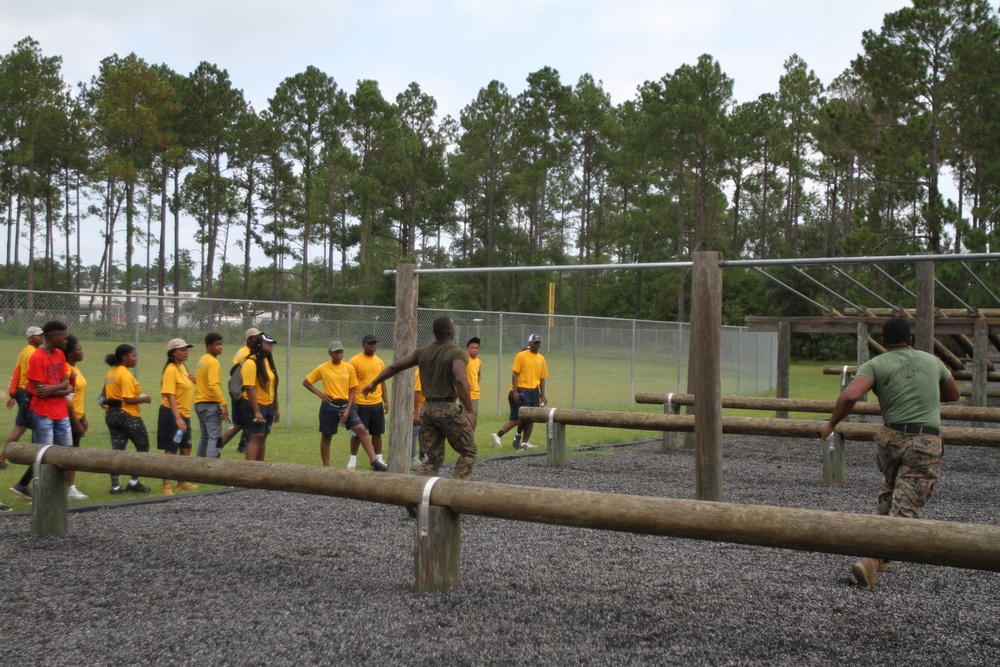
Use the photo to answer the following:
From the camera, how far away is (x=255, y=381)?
9844 mm

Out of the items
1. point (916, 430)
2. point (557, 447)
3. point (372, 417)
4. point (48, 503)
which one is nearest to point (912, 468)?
point (916, 430)

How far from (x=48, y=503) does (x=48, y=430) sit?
1.43 meters

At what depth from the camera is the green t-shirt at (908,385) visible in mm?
6160

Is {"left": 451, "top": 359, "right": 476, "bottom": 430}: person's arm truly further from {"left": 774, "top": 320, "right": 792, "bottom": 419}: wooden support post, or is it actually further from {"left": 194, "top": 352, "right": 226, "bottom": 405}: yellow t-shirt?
{"left": 774, "top": 320, "right": 792, "bottom": 419}: wooden support post

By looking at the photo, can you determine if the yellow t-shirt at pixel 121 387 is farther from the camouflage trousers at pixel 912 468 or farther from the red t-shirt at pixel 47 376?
the camouflage trousers at pixel 912 468

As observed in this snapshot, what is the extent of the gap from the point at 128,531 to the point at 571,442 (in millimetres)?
8722

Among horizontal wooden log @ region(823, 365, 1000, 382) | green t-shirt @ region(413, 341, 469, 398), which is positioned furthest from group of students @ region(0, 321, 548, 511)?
horizontal wooden log @ region(823, 365, 1000, 382)

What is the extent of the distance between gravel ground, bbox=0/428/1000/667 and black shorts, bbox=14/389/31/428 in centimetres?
163

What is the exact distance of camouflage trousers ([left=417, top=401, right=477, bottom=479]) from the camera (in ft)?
25.7

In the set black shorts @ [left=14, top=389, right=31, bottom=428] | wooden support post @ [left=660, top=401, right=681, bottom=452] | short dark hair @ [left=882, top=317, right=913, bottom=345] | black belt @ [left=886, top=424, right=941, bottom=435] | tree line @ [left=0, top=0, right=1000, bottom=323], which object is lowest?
wooden support post @ [left=660, top=401, right=681, bottom=452]

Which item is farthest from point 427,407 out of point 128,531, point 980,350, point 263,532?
point 980,350

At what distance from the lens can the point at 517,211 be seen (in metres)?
60.8

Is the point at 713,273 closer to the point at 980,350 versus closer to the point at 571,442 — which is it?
the point at 571,442

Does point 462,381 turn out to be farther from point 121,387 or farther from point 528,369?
point 528,369
